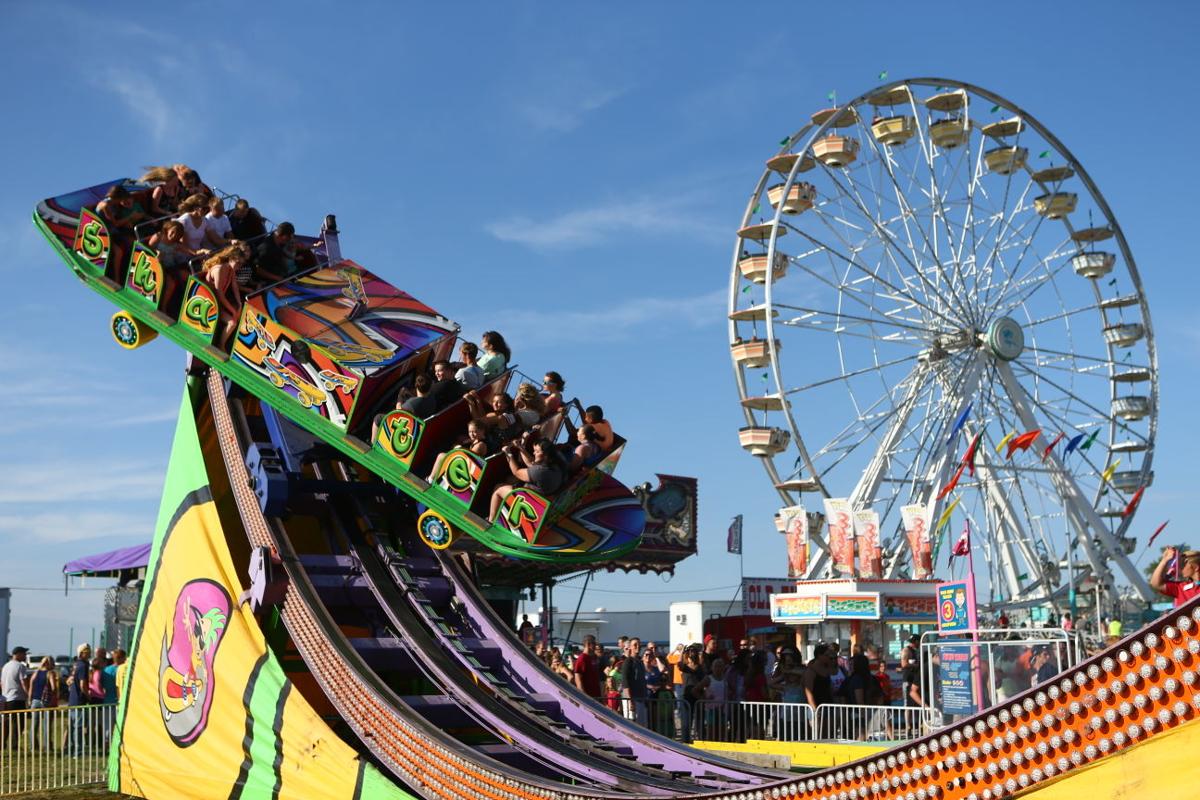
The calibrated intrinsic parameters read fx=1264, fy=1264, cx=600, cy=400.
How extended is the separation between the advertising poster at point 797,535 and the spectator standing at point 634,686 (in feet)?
51.8

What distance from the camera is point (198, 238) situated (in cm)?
1077

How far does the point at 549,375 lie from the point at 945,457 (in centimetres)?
2124

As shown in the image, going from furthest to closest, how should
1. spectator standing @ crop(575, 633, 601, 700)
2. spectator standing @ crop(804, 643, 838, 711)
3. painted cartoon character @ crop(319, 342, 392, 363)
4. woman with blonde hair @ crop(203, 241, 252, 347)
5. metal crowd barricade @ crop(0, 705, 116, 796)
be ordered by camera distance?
1. spectator standing @ crop(804, 643, 838, 711)
2. spectator standing @ crop(575, 633, 601, 700)
3. metal crowd barricade @ crop(0, 705, 116, 796)
4. woman with blonde hair @ crop(203, 241, 252, 347)
5. painted cartoon character @ crop(319, 342, 392, 363)

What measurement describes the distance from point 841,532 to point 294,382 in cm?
2104

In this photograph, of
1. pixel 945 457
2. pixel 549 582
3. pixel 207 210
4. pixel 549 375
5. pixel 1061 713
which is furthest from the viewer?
pixel 945 457

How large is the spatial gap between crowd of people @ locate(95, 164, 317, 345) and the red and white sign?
2221cm

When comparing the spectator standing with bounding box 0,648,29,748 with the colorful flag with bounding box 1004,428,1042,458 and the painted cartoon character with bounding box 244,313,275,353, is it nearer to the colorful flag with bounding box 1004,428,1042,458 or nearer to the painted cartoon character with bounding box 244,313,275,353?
the painted cartoon character with bounding box 244,313,275,353

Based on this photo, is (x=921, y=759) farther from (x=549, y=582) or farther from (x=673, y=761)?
(x=549, y=582)

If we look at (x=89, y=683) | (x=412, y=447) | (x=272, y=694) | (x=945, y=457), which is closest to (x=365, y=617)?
(x=272, y=694)

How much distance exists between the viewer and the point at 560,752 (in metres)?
8.12

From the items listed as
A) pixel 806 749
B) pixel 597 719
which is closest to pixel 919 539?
pixel 806 749

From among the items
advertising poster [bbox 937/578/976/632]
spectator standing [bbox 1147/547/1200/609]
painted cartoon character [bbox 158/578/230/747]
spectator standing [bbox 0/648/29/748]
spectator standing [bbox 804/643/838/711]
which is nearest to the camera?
spectator standing [bbox 1147/547/1200/609]

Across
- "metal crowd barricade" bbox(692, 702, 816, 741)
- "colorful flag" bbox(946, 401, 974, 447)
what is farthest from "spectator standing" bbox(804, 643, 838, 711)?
"colorful flag" bbox(946, 401, 974, 447)

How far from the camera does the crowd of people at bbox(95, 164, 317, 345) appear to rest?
10.1m
